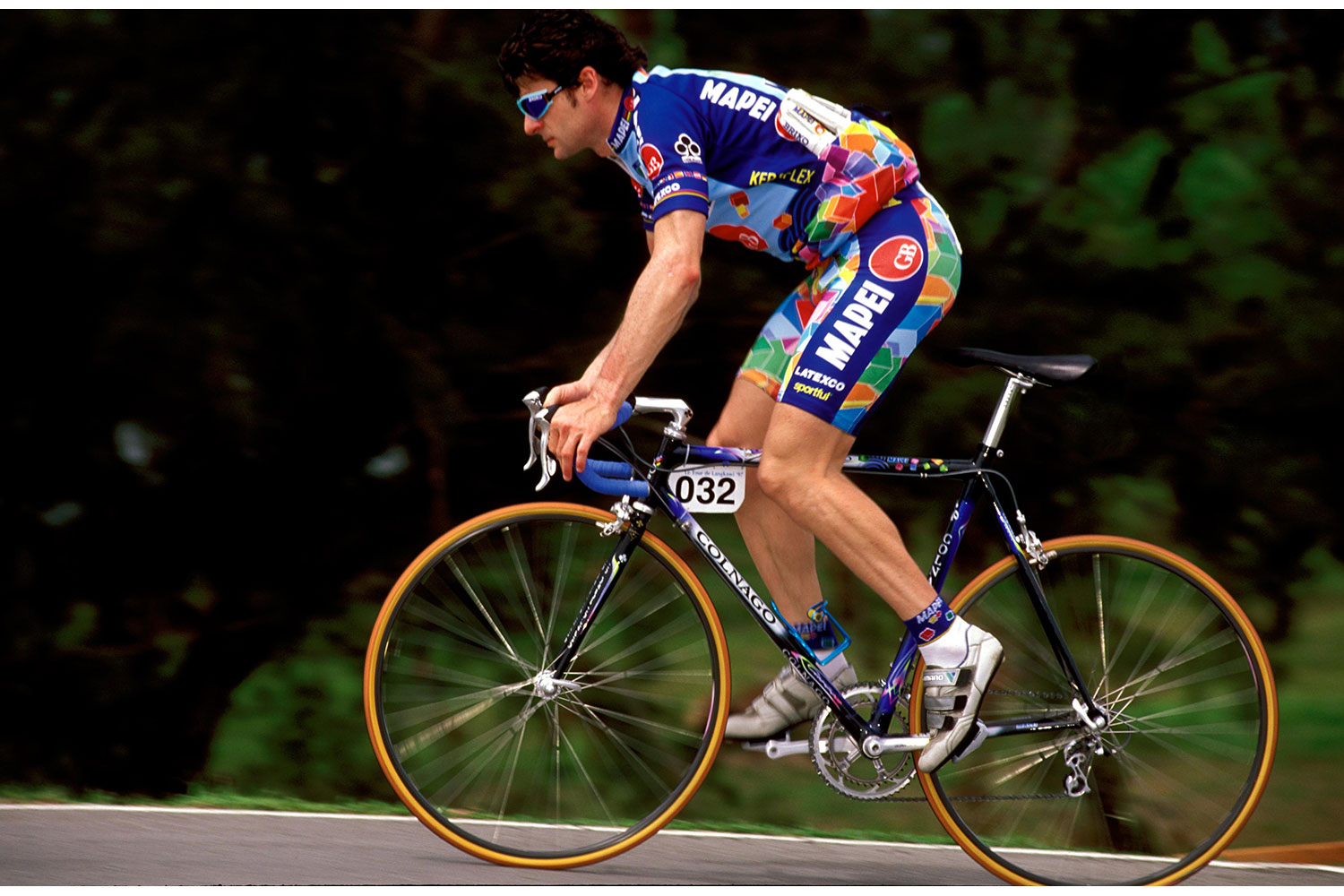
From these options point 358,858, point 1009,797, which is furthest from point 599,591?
point 1009,797

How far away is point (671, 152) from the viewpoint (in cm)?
356

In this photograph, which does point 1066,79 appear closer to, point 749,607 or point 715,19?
point 715,19

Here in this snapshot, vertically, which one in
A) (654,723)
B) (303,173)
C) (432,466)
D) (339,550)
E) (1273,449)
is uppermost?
(1273,449)

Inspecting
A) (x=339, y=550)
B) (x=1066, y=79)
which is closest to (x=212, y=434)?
(x=339, y=550)

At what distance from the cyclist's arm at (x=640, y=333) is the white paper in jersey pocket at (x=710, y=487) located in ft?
1.09

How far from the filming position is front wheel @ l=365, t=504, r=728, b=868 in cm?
372

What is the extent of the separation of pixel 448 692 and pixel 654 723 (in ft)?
1.92

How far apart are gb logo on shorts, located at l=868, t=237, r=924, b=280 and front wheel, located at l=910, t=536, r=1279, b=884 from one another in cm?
89

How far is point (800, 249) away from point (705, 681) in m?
1.24

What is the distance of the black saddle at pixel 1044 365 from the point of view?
3.79 metres

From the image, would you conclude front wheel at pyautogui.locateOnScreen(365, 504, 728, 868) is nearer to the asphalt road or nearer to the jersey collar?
the asphalt road

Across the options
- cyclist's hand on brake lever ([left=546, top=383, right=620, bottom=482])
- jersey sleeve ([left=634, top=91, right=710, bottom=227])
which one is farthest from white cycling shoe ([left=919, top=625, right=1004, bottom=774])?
jersey sleeve ([left=634, top=91, right=710, bottom=227])

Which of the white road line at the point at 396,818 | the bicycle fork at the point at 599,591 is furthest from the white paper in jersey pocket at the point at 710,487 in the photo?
the white road line at the point at 396,818

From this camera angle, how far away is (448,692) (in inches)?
151
